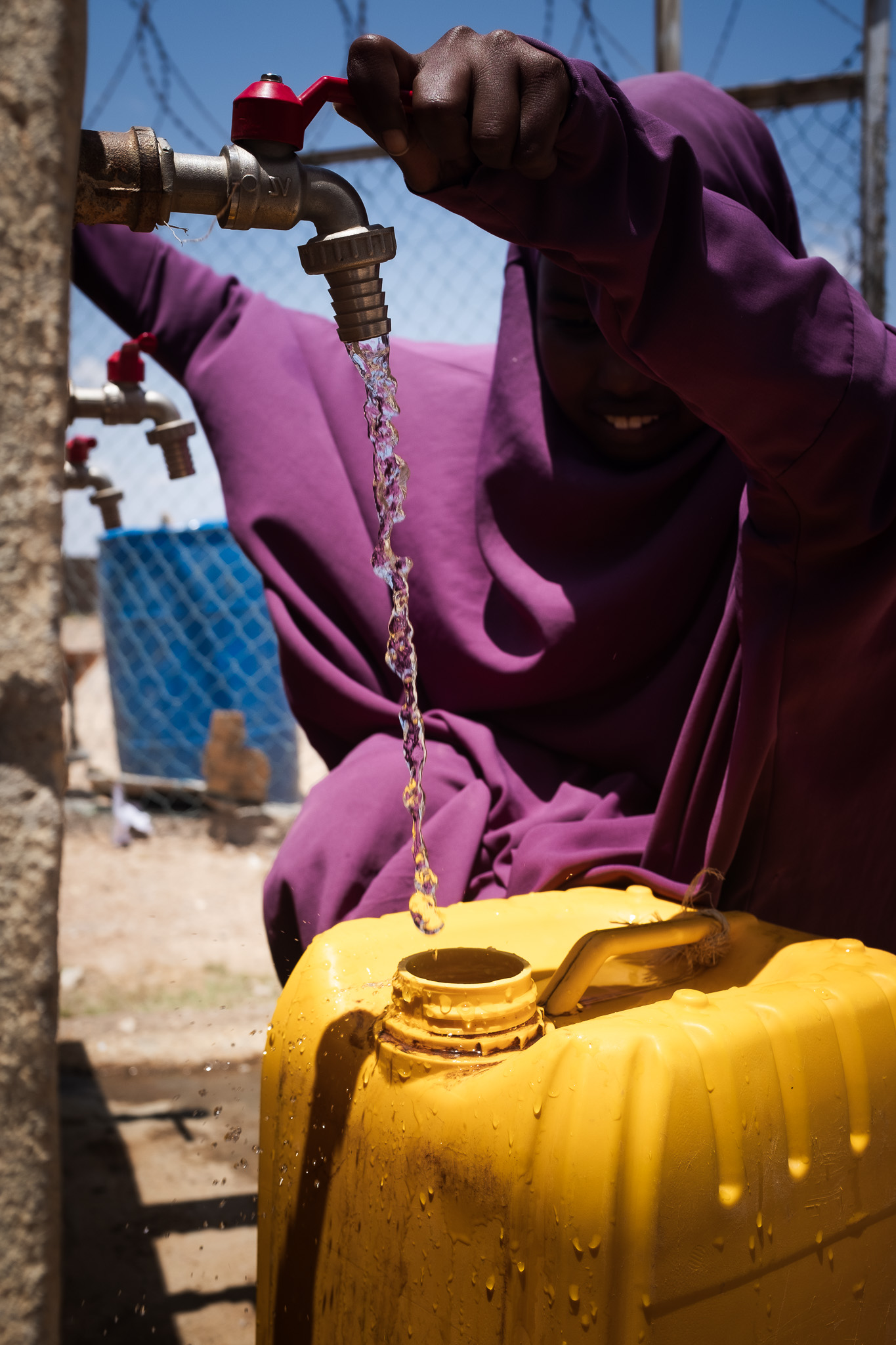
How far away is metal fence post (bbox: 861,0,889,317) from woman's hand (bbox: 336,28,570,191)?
2.46m

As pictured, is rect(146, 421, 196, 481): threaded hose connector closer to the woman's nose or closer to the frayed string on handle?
the woman's nose

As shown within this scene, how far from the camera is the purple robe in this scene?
864 millimetres

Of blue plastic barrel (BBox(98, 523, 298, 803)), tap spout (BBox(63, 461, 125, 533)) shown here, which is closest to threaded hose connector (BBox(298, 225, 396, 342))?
tap spout (BBox(63, 461, 125, 533))

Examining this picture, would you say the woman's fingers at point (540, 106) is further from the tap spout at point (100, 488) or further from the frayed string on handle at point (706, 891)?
the tap spout at point (100, 488)

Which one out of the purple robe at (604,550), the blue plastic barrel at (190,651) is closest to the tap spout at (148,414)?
the purple robe at (604,550)

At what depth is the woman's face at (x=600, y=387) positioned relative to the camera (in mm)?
1416

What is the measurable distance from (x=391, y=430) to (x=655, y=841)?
571 millimetres

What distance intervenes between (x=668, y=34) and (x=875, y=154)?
63 centimetres

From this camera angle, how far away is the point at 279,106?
75 cm

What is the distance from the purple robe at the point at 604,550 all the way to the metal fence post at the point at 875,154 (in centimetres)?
154

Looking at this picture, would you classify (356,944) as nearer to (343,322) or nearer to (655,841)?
(655,841)

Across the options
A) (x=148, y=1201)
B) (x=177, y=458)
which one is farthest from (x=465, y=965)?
(x=148, y=1201)

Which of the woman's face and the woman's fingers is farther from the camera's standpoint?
the woman's face

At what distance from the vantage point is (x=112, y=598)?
14.3 feet
